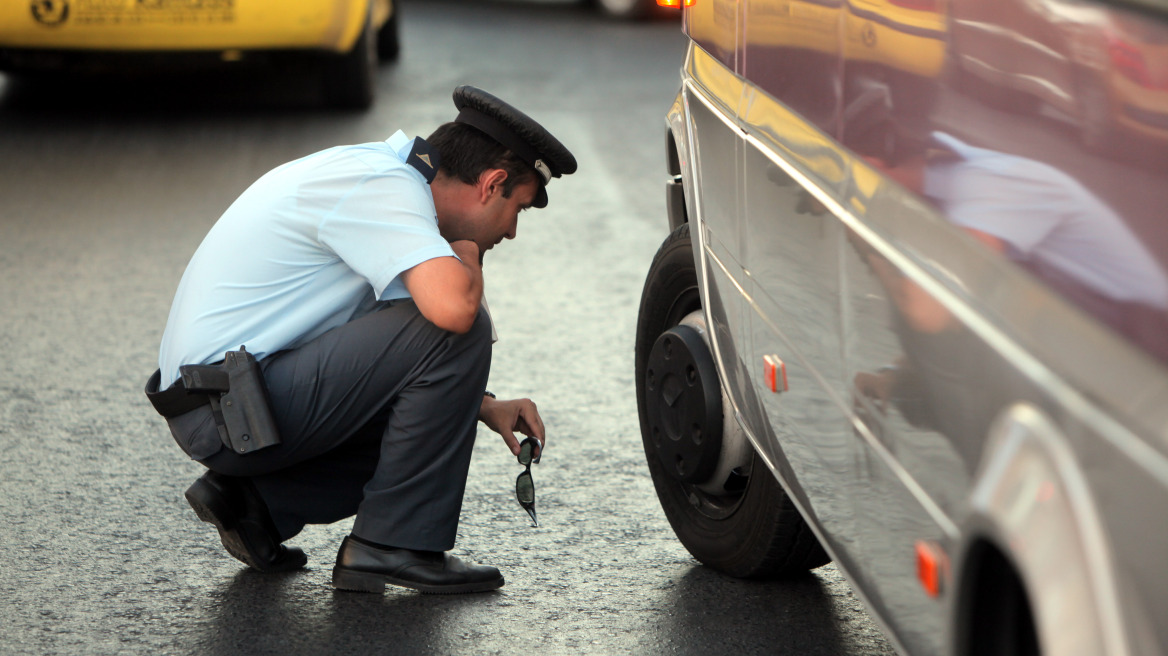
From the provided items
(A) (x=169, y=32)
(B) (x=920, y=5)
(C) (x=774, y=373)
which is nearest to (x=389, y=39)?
(A) (x=169, y=32)

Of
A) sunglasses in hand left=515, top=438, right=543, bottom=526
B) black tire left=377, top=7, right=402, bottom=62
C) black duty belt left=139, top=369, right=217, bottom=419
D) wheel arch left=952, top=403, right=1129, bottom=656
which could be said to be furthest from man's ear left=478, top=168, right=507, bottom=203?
black tire left=377, top=7, right=402, bottom=62

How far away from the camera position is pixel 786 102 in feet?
6.61

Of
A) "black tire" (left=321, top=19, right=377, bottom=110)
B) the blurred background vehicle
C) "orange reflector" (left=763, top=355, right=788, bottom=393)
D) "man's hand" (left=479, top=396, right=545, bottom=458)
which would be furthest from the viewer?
"black tire" (left=321, top=19, right=377, bottom=110)

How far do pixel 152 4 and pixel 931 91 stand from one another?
19.9 feet

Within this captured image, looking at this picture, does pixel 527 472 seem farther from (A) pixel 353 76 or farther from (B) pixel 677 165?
(A) pixel 353 76

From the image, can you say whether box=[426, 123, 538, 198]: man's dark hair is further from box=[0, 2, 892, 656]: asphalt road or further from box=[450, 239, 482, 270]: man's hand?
box=[0, 2, 892, 656]: asphalt road

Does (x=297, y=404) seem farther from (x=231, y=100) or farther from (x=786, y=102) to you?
(x=231, y=100)

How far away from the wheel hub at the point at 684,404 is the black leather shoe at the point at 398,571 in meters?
0.46

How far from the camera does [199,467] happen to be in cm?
343

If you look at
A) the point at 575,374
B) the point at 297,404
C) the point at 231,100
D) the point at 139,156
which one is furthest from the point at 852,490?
the point at 231,100

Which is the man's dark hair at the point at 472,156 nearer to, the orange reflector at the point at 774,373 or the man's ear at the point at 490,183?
the man's ear at the point at 490,183

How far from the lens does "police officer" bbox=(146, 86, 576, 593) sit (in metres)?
2.57

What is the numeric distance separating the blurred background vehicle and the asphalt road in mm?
405

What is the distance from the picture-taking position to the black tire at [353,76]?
7875 mm
